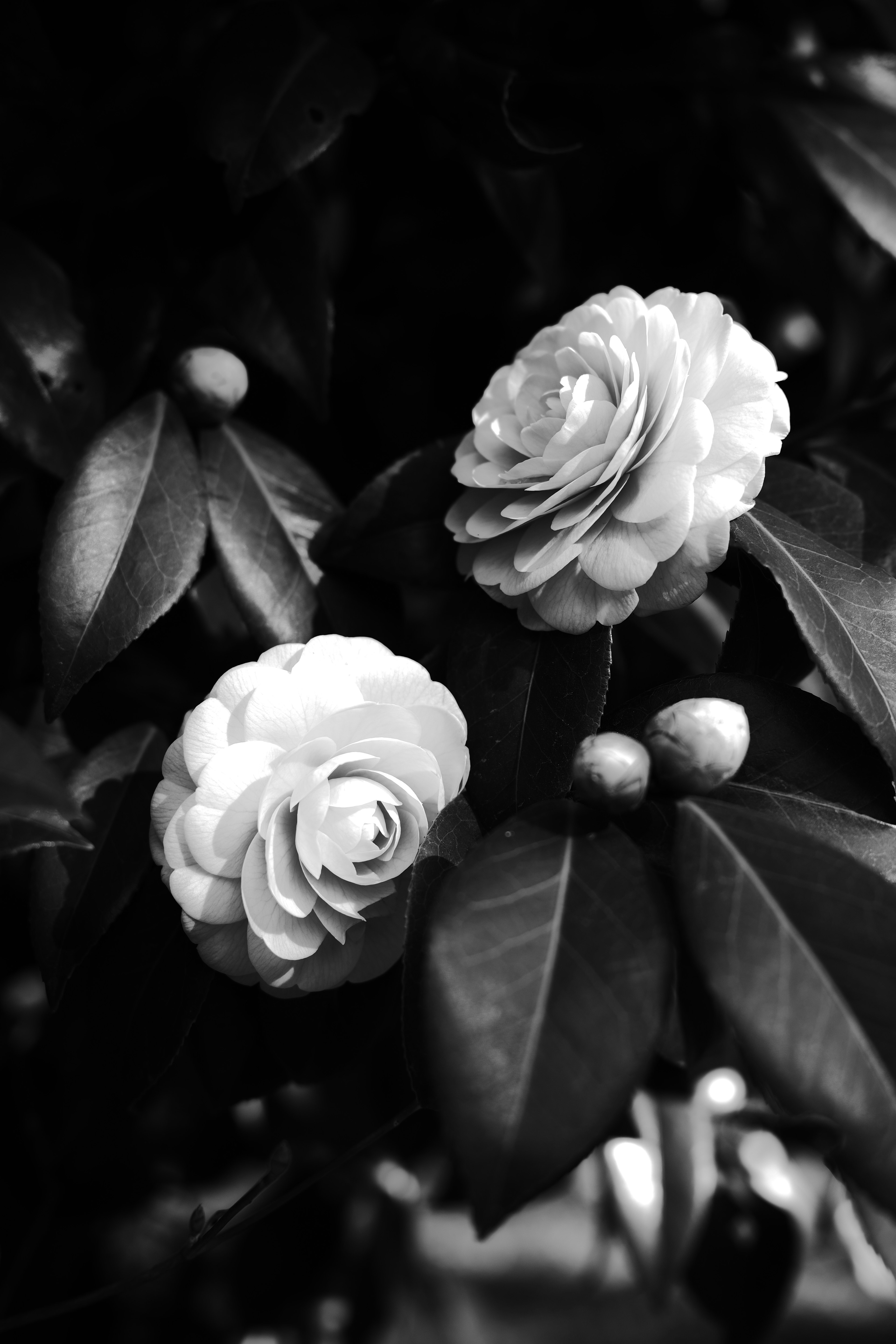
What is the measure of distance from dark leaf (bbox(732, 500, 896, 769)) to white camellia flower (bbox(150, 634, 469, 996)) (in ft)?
0.60

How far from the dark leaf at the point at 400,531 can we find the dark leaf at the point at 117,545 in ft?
0.29

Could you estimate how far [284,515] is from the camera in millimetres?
680

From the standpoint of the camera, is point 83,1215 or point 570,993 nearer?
point 570,993

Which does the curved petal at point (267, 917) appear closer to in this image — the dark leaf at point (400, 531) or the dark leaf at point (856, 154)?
the dark leaf at point (400, 531)

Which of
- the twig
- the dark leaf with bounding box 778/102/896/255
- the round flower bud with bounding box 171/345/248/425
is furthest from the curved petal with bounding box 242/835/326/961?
the dark leaf with bounding box 778/102/896/255

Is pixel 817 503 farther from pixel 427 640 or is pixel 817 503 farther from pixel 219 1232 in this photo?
pixel 219 1232

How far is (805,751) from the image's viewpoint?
0.54m

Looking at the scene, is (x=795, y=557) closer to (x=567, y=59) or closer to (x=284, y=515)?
(x=284, y=515)

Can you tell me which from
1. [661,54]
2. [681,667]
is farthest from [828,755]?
[661,54]

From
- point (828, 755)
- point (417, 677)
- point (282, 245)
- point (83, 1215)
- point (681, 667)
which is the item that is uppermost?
point (282, 245)

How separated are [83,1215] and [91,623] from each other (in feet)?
2.31

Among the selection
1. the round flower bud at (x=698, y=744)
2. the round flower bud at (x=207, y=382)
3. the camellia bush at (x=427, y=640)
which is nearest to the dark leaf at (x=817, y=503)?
the camellia bush at (x=427, y=640)

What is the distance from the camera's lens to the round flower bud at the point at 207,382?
0.67 metres

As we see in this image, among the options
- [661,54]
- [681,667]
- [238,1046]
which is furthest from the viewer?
[661,54]
